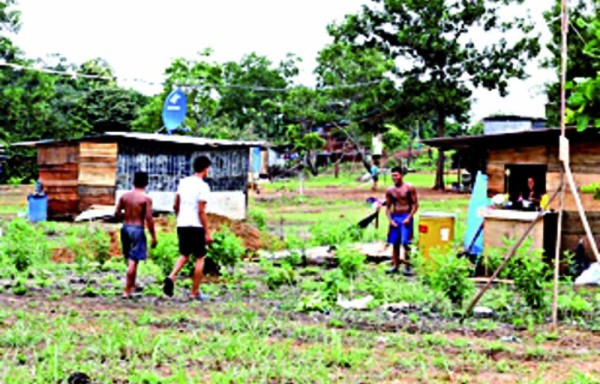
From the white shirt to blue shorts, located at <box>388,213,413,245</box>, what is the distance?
4.70m

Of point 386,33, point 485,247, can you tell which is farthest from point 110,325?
point 386,33

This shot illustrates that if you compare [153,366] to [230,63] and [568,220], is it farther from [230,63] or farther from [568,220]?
[230,63]

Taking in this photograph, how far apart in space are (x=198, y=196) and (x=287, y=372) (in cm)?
473

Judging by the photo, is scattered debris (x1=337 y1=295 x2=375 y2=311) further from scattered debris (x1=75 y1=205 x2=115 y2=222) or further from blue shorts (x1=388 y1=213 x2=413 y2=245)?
scattered debris (x1=75 y1=205 x2=115 y2=222)

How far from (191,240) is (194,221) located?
0.25 metres

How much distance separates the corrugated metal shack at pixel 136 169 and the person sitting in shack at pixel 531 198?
10.0m

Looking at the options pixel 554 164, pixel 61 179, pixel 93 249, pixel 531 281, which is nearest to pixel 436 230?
pixel 554 164

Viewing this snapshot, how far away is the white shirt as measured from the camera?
10953mm

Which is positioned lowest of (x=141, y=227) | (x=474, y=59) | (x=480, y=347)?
(x=480, y=347)

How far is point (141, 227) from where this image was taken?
11.2 m

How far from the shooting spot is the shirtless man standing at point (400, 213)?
14797 millimetres

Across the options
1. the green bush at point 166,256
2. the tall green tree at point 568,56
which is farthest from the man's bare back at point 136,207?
the tall green tree at point 568,56

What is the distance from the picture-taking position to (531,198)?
55.9 feet

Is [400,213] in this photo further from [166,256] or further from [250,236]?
[250,236]
